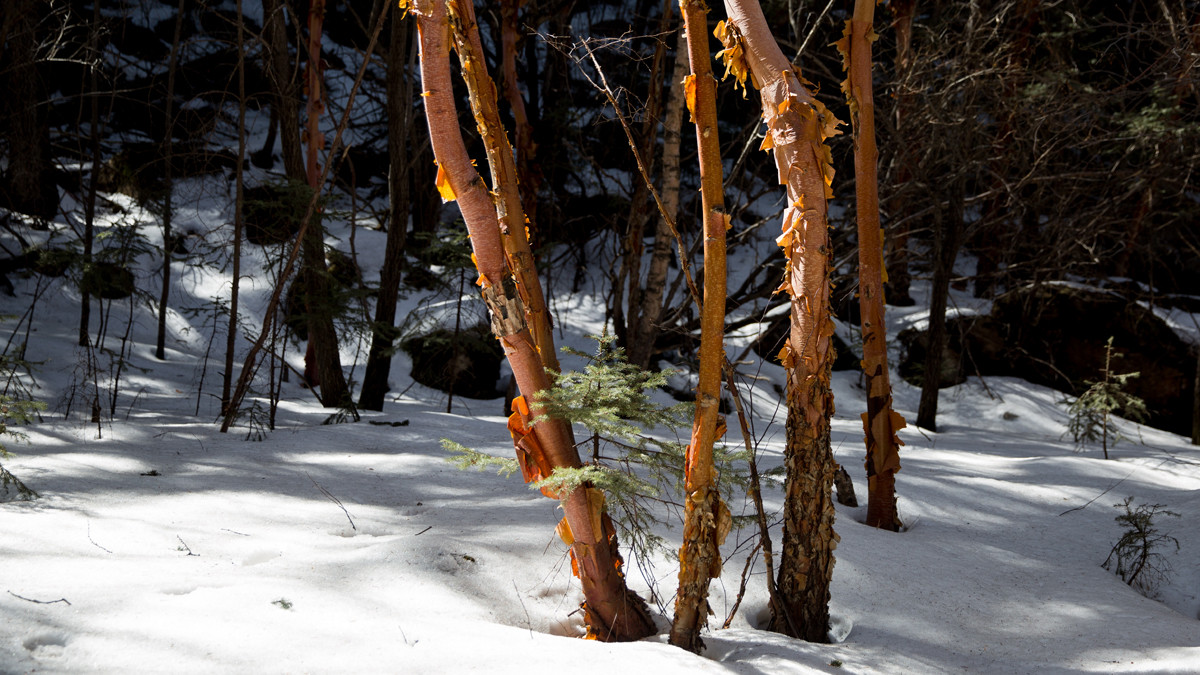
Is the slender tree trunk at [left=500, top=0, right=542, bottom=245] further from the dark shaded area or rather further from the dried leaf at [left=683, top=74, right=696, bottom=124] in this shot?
the dark shaded area

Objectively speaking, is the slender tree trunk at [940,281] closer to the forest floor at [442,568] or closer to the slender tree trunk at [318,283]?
the forest floor at [442,568]

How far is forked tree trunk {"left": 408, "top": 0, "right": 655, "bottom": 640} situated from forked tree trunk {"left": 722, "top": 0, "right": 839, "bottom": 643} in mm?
658

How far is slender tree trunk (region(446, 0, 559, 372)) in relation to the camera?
2664 millimetres

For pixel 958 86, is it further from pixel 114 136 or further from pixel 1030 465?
pixel 114 136

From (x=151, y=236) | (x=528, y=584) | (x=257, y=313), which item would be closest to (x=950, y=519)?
(x=528, y=584)

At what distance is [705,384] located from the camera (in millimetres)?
2615

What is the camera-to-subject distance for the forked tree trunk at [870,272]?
399 centimetres

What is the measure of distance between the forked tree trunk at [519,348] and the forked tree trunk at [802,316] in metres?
0.66

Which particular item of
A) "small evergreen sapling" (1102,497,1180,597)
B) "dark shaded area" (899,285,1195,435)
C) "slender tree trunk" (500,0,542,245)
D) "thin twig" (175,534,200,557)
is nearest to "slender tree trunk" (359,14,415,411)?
"slender tree trunk" (500,0,542,245)

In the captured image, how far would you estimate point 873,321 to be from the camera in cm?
405

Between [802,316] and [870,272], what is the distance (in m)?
1.39

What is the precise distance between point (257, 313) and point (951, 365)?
10455 millimetres

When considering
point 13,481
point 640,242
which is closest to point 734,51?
point 13,481

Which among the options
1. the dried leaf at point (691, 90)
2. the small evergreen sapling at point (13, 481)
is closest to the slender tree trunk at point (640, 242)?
the dried leaf at point (691, 90)
